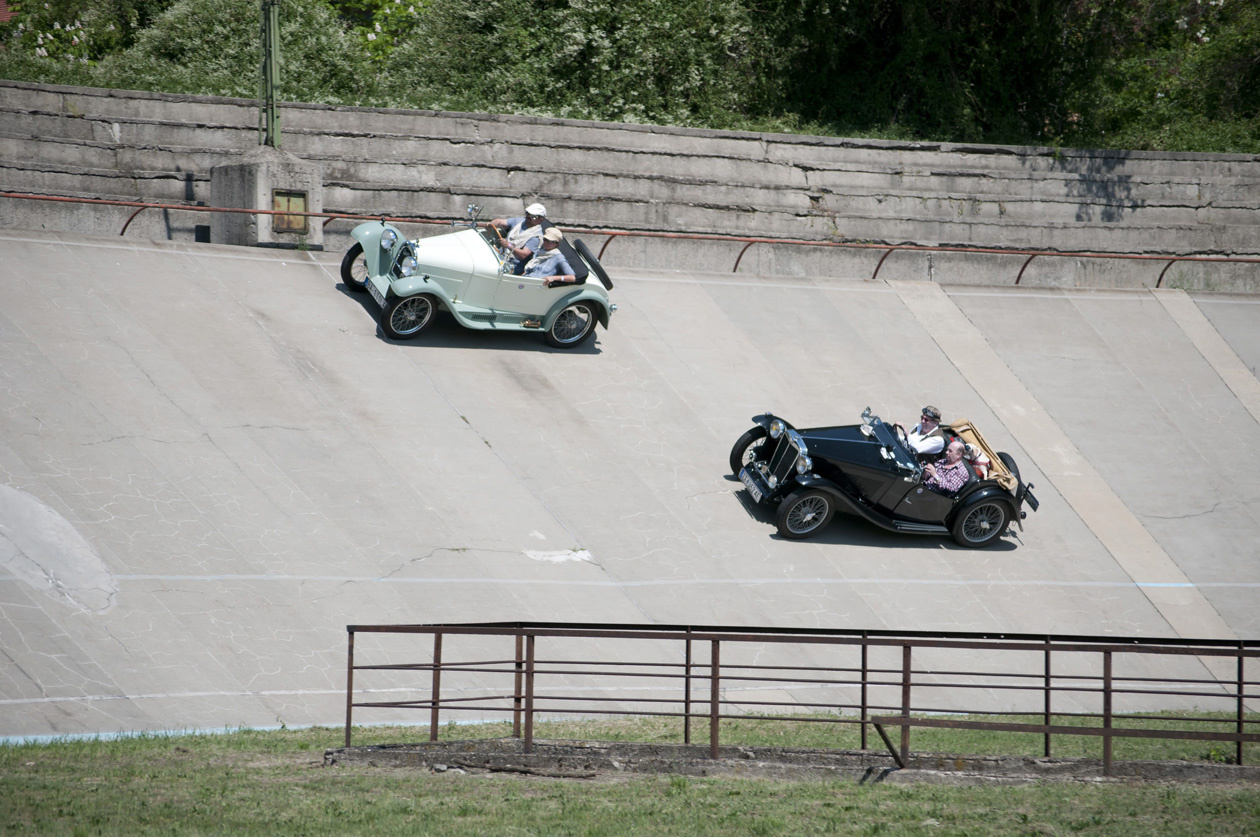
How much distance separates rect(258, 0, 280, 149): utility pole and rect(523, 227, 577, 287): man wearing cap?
4.76 m

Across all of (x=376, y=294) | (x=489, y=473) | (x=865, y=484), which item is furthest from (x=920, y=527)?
(x=376, y=294)

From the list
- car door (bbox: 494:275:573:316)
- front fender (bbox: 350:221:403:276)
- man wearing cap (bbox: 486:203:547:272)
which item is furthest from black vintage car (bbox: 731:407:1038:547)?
front fender (bbox: 350:221:403:276)

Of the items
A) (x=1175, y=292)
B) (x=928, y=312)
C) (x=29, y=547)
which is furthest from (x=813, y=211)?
(x=29, y=547)

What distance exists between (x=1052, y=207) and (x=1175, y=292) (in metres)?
2.73

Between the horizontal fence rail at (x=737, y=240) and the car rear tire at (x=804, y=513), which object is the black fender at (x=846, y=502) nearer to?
the car rear tire at (x=804, y=513)

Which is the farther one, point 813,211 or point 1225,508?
point 813,211

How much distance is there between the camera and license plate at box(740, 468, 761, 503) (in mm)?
14469

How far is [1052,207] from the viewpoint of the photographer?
22922 millimetres

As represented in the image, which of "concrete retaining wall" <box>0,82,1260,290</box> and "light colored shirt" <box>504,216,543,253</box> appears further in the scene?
"concrete retaining wall" <box>0,82,1260,290</box>

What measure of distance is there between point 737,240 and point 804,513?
7227 mm

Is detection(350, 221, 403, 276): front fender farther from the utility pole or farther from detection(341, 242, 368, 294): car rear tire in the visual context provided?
the utility pole

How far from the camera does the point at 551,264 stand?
16.4m

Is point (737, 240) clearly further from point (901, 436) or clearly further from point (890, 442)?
point (890, 442)

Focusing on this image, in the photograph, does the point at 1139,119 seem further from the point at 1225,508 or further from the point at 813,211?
the point at 1225,508
